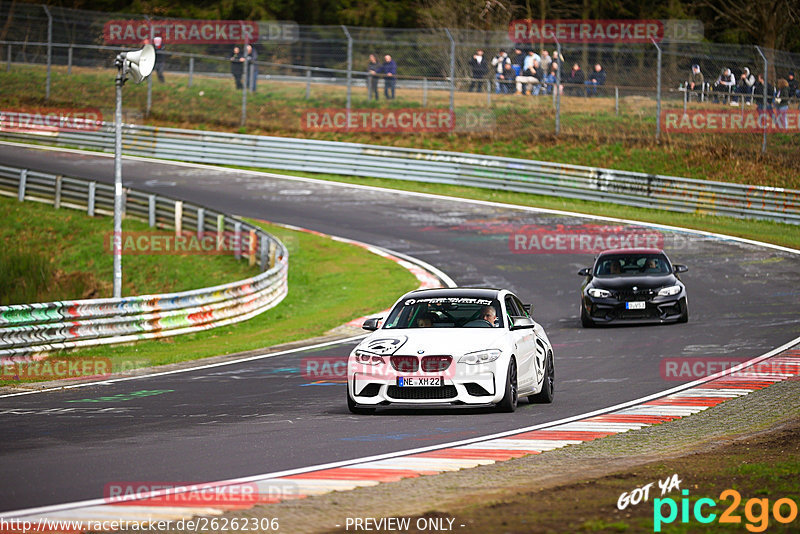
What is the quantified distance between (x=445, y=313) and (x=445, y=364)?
1.26m

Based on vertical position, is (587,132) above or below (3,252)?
above

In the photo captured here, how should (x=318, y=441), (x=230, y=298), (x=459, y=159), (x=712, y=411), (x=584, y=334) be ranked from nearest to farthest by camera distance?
(x=318, y=441)
(x=712, y=411)
(x=584, y=334)
(x=230, y=298)
(x=459, y=159)

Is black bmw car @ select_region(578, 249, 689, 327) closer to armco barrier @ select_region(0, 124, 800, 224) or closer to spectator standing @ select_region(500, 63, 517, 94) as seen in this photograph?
armco barrier @ select_region(0, 124, 800, 224)

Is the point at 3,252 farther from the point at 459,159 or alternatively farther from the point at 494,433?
the point at 494,433

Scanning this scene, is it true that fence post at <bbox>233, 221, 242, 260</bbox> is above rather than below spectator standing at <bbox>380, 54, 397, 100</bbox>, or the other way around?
below

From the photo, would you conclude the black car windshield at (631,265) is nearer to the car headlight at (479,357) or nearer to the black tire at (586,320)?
the black tire at (586,320)

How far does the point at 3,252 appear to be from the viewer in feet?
98.3

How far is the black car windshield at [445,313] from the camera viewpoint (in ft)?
41.5

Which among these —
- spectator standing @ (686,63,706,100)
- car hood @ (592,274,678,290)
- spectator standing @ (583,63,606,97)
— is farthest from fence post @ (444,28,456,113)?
car hood @ (592,274,678,290)

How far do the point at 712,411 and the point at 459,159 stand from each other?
93.9 ft

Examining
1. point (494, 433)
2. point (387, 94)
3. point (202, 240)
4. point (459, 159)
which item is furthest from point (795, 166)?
point (494, 433)

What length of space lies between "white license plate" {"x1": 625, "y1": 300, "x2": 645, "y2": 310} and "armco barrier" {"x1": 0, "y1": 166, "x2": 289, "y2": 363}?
25.5 ft

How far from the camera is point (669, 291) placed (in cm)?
2061

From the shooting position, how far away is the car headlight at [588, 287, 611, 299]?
68.1ft
